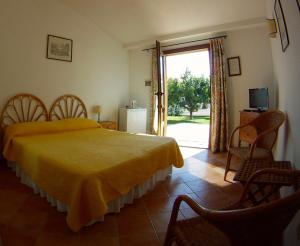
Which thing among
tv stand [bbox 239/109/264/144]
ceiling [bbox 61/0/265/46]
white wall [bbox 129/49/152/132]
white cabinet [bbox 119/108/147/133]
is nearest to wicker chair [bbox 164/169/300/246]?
tv stand [bbox 239/109/264/144]

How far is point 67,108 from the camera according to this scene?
410 centimetres

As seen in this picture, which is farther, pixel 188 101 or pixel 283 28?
pixel 188 101

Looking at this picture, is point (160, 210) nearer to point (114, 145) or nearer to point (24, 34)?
point (114, 145)

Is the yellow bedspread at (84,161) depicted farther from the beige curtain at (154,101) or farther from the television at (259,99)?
the beige curtain at (154,101)

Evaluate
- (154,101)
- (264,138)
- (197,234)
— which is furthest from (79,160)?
(154,101)

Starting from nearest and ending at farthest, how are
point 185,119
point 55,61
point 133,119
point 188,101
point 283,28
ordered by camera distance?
point 283,28 → point 55,61 → point 133,119 → point 188,101 → point 185,119

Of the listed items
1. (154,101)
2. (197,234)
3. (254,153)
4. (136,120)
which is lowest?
(197,234)

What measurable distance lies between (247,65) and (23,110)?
3.95 m

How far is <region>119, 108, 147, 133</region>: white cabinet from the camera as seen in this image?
4883mm

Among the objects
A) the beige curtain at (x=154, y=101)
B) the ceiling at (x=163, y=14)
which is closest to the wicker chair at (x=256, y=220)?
the ceiling at (x=163, y=14)

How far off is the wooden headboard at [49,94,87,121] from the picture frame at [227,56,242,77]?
9.66ft

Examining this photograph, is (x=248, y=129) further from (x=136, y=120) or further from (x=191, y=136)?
(x=191, y=136)

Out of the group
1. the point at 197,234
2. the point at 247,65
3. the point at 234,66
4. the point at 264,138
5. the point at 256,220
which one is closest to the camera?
the point at 256,220

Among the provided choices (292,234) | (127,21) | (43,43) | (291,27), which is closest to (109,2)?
(127,21)
